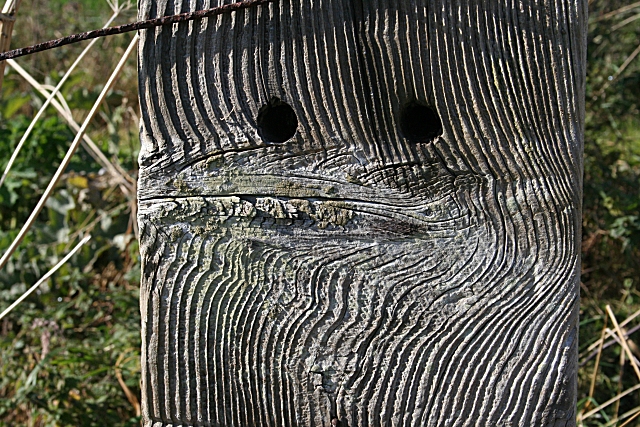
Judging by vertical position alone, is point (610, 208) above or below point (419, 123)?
above

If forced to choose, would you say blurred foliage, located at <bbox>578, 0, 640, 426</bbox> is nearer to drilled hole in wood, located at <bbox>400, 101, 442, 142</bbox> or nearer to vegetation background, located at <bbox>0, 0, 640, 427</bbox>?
vegetation background, located at <bbox>0, 0, 640, 427</bbox>

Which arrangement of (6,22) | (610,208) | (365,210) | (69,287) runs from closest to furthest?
(365,210), (6,22), (610,208), (69,287)

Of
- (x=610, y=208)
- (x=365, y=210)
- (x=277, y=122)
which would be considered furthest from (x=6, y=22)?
(x=610, y=208)

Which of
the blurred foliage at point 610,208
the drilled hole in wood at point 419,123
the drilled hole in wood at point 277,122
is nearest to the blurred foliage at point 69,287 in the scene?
the drilled hole in wood at point 277,122

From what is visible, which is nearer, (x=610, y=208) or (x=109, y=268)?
(x=610, y=208)

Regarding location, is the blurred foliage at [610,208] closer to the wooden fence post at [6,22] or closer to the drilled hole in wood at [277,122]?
the drilled hole in wood at [277,122]

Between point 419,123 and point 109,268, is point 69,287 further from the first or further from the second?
point 419,123

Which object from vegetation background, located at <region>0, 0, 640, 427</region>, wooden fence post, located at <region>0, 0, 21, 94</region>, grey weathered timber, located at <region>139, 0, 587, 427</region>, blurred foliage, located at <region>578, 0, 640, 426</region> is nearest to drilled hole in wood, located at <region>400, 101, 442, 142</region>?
grey weathered timber, located at <region>139, 0, 587, 427</region>
